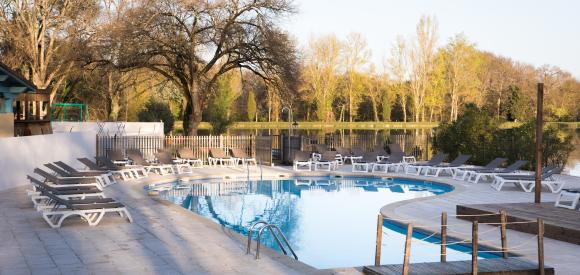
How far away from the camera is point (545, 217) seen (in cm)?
980

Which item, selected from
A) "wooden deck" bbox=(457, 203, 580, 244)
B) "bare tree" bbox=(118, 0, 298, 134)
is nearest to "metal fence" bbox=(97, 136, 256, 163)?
"bare tree" bbox=(118, 0, 298, 134)

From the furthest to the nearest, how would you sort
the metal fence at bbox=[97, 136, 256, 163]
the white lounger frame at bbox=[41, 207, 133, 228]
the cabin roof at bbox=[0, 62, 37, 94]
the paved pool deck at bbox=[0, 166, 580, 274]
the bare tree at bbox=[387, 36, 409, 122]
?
the bare tree at bbox=[387, 36, 409, 122], the metal fence at bbox=[97, 136, 256, 163], the cabin roof at bbox=[0, 62, 37, 94], the white lounger frame at bbox=[41, 207, 133, 228], the paved pool deck at bbox=[0, 166, 580, 274]

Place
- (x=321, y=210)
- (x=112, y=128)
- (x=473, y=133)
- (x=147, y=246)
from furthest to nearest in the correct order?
(x=112, y=128) → (x=473, y=133) → (x=321, y=210) → (x=147, y=246)

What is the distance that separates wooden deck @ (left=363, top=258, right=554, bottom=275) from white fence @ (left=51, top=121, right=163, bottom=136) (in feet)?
73.1

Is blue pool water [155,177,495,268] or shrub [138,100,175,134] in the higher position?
shrub [138,100,175,134]

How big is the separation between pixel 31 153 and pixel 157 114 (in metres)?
24.6

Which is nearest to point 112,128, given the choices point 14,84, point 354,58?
point 14,84

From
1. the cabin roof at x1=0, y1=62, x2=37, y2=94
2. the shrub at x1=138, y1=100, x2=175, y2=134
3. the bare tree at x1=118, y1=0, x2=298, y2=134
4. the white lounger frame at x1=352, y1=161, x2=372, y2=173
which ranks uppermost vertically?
the bare tree at x1=118, y1=0, x2=298, y2=134

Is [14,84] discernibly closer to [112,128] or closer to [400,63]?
[112,128]

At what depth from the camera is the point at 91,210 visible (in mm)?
9516

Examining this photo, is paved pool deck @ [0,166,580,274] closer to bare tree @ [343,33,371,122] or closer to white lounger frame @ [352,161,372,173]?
white lounger frame @ [352,161,372,173]

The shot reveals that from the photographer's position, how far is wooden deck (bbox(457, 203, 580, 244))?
8812mm

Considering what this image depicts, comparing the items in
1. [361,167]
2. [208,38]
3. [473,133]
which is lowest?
[361,167]

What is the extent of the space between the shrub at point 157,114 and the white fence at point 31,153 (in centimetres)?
1968
